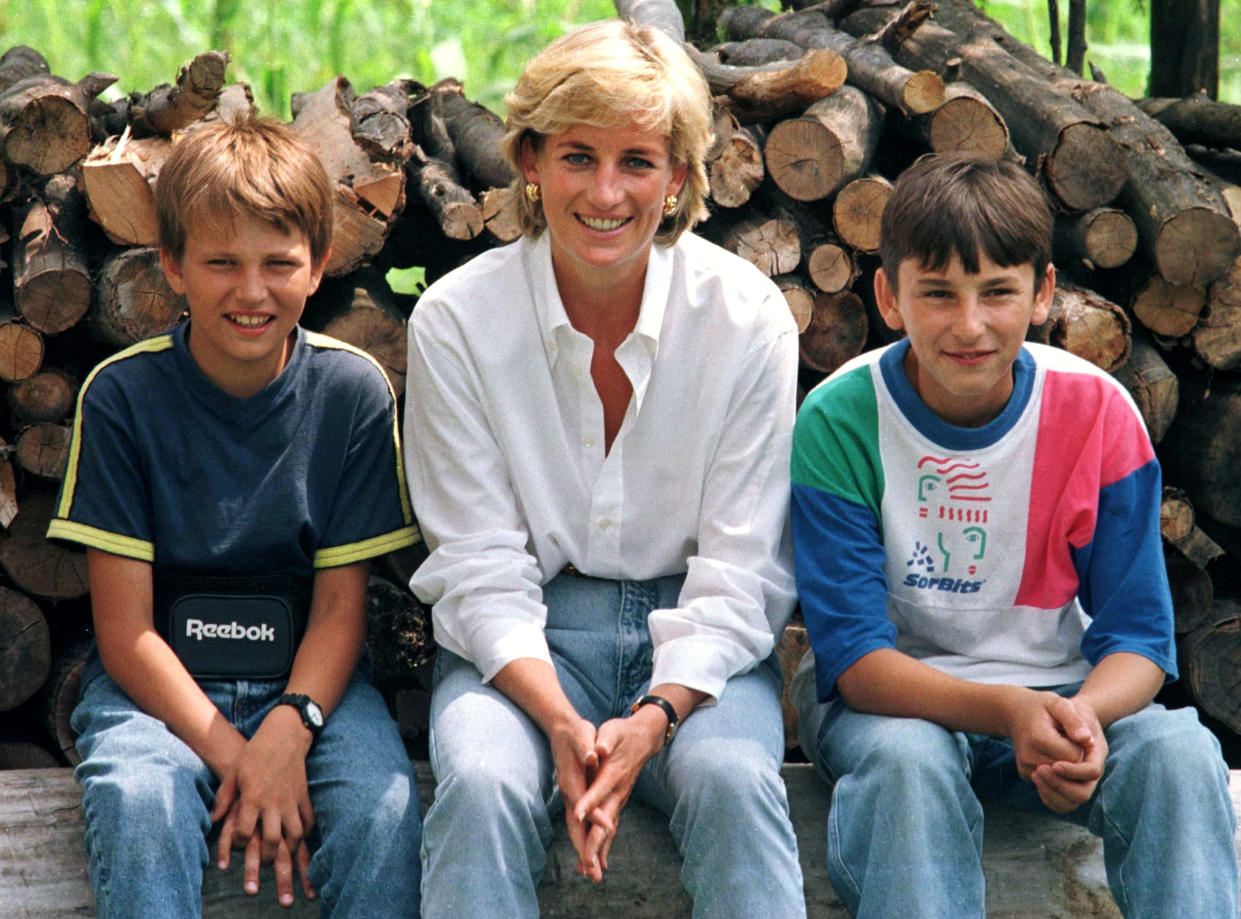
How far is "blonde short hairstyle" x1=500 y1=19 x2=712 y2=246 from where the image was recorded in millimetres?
2342

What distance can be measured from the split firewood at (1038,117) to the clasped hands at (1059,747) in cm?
147

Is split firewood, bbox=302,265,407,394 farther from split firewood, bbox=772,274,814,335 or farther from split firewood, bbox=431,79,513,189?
split firewood, bbox=772,274,814,335

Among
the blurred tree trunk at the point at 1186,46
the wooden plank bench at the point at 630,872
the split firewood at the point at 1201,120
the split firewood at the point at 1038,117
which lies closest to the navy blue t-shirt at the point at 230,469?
the wooden plank bench at the point at 630,872

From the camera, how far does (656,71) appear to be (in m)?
2.39

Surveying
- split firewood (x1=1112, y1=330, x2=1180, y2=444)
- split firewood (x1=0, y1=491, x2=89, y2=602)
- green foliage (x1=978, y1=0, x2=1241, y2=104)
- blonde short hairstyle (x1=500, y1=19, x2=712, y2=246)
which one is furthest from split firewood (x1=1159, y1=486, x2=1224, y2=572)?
green foliage (x1=978, y1=0, x2=1241, y2=104)

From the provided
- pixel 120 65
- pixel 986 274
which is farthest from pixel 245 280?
pixel 120 65

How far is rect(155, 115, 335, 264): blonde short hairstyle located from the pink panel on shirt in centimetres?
132

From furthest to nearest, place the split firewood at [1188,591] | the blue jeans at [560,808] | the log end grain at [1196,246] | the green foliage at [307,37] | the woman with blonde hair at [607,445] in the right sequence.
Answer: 1. the green foliage at [307,37]
2. the split firewood at [1188,591]
3. the log end grain at [1196,246]
4. the woman with blonde hair at [607,445]
5. the blue jeans at [560,808]

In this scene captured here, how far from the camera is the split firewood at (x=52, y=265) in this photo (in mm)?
2957

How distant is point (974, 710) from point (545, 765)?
682 millimetres

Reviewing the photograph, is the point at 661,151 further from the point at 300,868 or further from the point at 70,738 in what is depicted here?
the point at 70,738

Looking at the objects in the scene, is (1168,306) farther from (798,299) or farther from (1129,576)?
(1129,576)

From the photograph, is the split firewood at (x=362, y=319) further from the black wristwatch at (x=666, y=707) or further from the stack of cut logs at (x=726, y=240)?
the black wristwatch at (x=666, y=707)

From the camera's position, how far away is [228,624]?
2.44 meters
